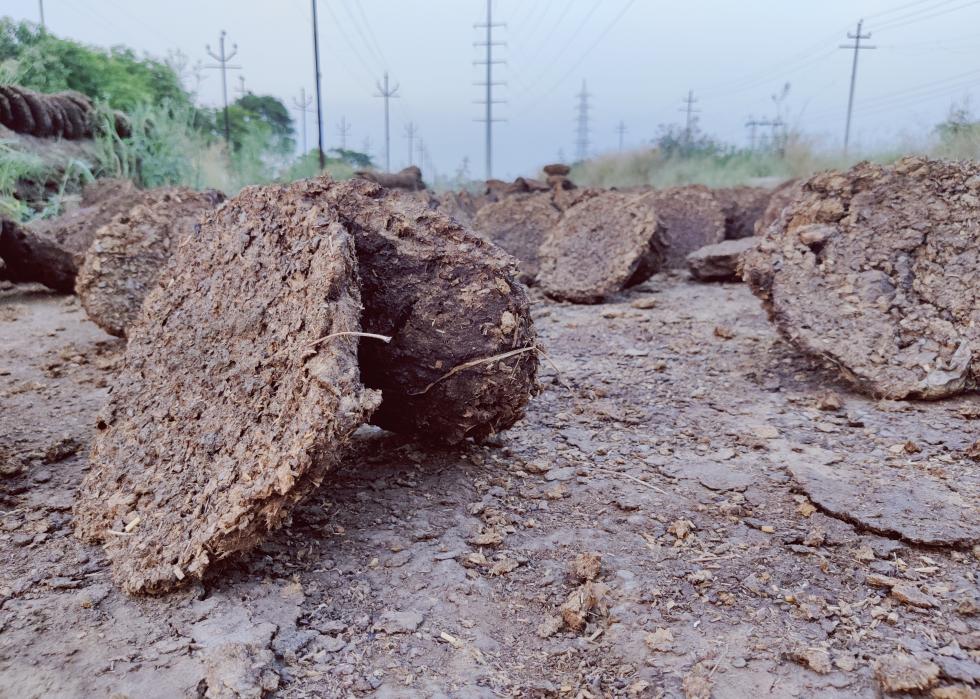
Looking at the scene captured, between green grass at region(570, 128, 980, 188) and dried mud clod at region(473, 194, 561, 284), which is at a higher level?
green grass at region(570, 128, 980, 188)

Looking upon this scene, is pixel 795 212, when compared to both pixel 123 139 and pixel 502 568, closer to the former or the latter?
pixel 502 568

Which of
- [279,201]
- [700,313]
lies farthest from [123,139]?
[279,201]

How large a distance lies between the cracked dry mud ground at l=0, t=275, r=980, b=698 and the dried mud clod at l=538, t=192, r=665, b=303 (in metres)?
2.67

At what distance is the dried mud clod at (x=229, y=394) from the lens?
1750mm

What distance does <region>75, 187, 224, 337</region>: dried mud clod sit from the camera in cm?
429

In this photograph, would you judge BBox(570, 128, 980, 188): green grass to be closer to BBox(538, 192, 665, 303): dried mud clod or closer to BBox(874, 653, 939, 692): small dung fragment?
BBox(538, 192, 665, 303): dried mud clod

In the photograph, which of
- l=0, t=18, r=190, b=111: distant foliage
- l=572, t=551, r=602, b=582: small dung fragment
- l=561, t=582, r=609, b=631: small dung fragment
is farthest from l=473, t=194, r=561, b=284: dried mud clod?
l=0, t=18, r=190, b=111: distant foliage

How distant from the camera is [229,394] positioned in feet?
6.71

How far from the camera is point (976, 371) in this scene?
3.20 metres

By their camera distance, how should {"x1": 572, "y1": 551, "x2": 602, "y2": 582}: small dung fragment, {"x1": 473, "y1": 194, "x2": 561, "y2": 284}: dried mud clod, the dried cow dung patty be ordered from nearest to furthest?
{"x1": 572, "y1": 551, "x2": 602, "y2": 582}: small dung fragment → {"x1": 473, "y1": 194, "x2": 561, "y2": 284}: dried mud clod → the dried cow dung patty

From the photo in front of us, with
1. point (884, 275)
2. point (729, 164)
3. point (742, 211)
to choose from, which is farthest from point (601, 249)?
point (729, 164)

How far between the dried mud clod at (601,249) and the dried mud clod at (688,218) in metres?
1.24

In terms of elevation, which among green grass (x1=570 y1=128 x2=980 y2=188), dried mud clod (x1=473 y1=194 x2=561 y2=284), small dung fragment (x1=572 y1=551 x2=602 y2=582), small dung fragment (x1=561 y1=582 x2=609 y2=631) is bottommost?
small dung fragment (x1=561 y1=582 x2=609 y2=631)

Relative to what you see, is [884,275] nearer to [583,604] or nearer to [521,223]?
[583,604]
